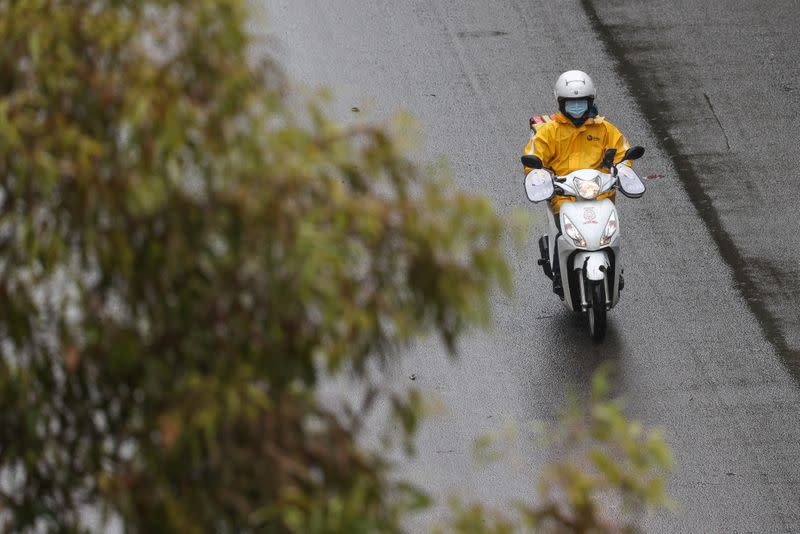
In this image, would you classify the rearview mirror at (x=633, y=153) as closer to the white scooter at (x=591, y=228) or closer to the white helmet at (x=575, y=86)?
the white scooter at (x=591, y=228)

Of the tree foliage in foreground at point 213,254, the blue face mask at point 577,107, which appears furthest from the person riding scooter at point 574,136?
the tree foliage in foreground at point 213,254

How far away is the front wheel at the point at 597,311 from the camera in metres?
11.2

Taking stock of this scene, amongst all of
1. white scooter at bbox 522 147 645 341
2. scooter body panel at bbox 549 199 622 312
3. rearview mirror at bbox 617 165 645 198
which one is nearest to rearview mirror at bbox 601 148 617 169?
white scooter at bbox 522 147 645 341

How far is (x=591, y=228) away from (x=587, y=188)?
0.96ft

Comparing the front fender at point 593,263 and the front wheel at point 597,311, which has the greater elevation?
the front fender at point 593,263

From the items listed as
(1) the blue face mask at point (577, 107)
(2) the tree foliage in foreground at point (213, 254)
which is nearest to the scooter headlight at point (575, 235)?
(1) the blue face mask at point (577, 107)

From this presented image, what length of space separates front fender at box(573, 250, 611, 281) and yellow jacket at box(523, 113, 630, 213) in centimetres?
42

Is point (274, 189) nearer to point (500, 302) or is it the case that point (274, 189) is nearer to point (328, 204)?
point (328, 204)

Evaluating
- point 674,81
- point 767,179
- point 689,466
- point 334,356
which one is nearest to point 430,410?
point 334,356

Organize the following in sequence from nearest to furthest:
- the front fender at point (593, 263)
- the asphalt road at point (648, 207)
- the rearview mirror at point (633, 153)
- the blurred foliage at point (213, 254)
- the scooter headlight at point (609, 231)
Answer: the blurred foliage at point (213, 254) < the asphalt road at point (648, 207) < the rearview mirror at point (633, 153) < the front fender at point (593, 263) < the scooter headlight at point (609, 231)

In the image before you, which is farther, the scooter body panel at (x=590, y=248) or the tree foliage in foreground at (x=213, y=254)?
the scooter body panel at (x=590, y=248)

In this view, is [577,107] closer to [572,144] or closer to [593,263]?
[572,144]

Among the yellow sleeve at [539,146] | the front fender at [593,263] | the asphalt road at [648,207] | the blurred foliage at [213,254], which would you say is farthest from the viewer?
the yellow sleeve at [539,146]

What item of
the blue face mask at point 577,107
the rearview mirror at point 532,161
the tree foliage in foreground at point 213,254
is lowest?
the rearview mirror at point 532,161
